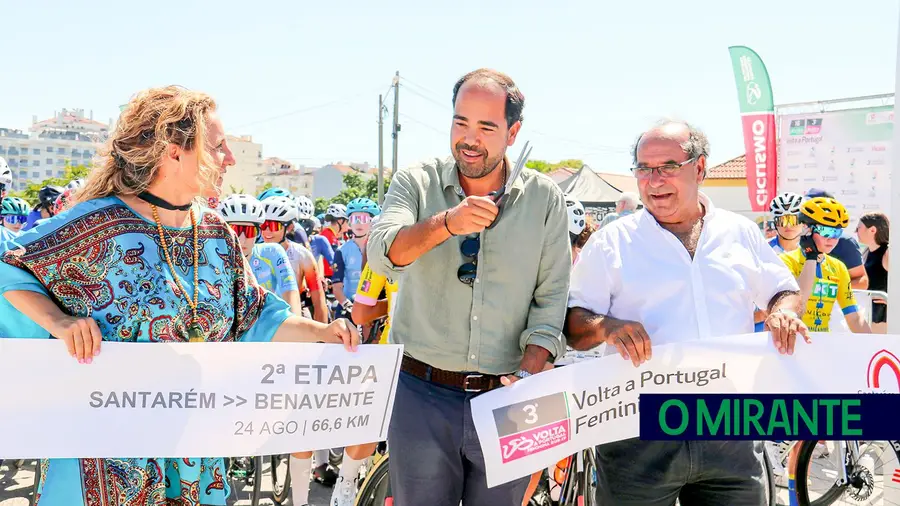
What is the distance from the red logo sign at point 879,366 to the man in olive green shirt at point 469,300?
1277 mm

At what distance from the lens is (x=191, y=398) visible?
262 cm

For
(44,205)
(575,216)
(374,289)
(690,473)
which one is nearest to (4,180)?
(374,289)

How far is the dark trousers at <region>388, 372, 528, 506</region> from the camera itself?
285 centimetres

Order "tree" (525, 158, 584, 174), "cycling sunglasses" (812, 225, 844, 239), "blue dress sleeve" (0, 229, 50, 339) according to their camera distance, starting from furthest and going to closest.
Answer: "tree" (525, 158, 584, 174) → "cycling sunglasses" (812, 225, 844, 239) → "blue dress sleeve" (0, 229, 50, 339)

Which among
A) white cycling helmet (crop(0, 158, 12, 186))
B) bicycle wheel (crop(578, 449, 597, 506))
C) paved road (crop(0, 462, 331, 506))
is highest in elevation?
white cycling helmet (crop(0, 158, 12, 186))

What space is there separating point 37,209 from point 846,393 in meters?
9.98

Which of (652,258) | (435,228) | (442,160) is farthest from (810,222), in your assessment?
(435,228)

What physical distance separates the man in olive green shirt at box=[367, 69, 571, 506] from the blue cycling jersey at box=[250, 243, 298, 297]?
3.04 m

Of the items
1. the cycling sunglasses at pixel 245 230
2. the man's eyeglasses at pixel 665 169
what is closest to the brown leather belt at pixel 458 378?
the man's eyeglasses at pixel 665 169

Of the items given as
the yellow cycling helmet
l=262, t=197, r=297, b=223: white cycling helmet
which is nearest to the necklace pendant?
l=262, t=197, r=297, b=223: white cycling helmet

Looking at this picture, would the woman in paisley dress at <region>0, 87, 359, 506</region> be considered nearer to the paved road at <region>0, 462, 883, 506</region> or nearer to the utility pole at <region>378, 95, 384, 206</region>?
the paved road at <region>0, 462, 883, 506</region>

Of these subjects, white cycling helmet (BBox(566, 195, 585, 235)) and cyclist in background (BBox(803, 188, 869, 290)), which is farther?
cyclist in background (BBox(803, 188, 869, 290))

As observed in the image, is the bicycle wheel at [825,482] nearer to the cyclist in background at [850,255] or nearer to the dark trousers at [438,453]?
the cyclist in background at [850,255]

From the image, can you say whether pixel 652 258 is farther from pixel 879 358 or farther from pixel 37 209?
pixel 37 209
